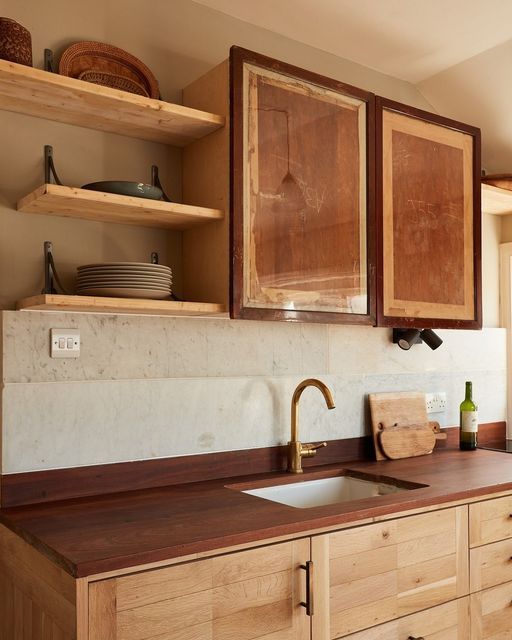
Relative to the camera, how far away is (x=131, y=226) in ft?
7.10

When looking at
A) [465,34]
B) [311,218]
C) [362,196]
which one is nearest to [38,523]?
[311,218]

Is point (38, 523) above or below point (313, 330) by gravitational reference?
below

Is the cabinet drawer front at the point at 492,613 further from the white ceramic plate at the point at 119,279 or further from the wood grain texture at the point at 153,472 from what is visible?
the white ceramic plate at the point at 119,279

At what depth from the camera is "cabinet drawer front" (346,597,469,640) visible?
72.1 inches

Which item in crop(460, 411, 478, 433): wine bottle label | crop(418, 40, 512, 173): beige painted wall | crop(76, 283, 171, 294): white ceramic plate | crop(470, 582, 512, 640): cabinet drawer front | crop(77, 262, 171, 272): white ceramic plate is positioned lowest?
crop(470, 582, 512, 640): cabinet drawer front

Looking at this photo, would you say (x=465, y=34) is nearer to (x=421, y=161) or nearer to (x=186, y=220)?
(x=421, y=161)

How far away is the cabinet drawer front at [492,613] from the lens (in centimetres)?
207

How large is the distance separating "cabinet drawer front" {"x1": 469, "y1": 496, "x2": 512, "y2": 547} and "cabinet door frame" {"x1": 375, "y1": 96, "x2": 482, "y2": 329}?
688mm

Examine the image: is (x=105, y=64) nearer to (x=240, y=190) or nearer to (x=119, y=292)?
(x=240, y=190)

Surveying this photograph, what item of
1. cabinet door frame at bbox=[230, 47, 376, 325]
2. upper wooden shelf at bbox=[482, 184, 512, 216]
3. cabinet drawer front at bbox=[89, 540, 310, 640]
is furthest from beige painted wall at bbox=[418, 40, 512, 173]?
cabinet drawer front at bbox=[89, 540, 310, 640]

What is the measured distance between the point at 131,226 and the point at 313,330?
2.70 feet

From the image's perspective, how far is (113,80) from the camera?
2.08 meters

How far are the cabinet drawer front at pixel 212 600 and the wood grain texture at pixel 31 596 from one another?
0.26 feet

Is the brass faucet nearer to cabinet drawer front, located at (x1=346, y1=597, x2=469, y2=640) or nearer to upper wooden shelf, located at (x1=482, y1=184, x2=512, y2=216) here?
cabinet drawer front, located at (x1=346, y1=597, x2=469, y2=640)
